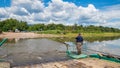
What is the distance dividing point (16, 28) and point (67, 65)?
4160 inches

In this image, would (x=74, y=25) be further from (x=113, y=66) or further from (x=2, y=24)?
(x=113, y=66)

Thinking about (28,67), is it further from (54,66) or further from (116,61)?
(116,61)

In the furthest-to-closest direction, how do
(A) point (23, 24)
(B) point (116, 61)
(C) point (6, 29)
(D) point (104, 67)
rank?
(A) point (23, 24) → (C) point (6, 29) → (B) point (116, 61) → (D) point (104, 67)

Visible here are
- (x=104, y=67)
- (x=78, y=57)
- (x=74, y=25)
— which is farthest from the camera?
(x=74, y=25)

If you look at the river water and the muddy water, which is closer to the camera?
the muddy water

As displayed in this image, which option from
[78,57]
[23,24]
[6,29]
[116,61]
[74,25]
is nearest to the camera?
[116,61]

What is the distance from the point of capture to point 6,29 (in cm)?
11312

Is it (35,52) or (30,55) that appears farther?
(35,52)

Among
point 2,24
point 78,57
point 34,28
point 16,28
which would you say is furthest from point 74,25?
point 78,57

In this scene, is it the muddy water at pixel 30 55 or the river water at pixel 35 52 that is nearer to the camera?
the muddy water at pixel 30 55

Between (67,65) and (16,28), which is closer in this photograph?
(67,65)

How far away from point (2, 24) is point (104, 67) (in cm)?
11211

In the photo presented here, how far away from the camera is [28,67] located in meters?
13.3

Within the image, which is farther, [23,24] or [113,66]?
[23,24]
